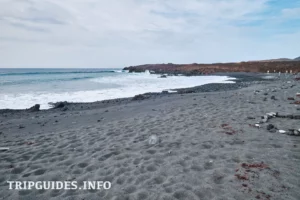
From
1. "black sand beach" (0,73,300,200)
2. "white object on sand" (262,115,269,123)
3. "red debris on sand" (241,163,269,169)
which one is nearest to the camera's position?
"black sand beach" (0,73,300,200)

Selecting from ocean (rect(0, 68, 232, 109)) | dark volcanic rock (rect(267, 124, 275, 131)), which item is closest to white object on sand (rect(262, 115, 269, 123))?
dark volcanic rock (rect(267, 124, 275, 131))

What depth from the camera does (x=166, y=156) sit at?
5.01m

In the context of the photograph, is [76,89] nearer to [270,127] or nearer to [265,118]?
[265,118]

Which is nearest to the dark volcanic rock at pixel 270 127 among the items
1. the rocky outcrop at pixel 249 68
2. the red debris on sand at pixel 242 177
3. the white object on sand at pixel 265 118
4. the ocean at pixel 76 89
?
the white object on sand at pixel 265 118

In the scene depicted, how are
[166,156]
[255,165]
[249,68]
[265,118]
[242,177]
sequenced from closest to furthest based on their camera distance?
1. [242,177]
2. [255,165]
3. [166,156]
4. [265,118]
5. [249,68]

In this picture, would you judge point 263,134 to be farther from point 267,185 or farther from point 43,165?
point 43,165

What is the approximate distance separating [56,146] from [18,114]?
6.55 m

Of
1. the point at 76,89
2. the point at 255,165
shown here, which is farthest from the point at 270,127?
the point at 76,89

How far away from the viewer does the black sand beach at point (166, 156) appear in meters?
3.71

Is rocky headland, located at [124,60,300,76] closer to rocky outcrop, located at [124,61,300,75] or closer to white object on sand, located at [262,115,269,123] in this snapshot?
rocky outcrop, located at [124,61,300,75]

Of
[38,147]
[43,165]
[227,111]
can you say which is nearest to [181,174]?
[43,165]

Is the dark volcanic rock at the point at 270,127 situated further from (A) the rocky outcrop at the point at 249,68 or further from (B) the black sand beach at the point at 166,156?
(A) the rocky outcrop at the point at 249,68

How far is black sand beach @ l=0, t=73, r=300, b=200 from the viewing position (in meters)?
3.71

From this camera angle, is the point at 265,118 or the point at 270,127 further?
the point at 265,118
